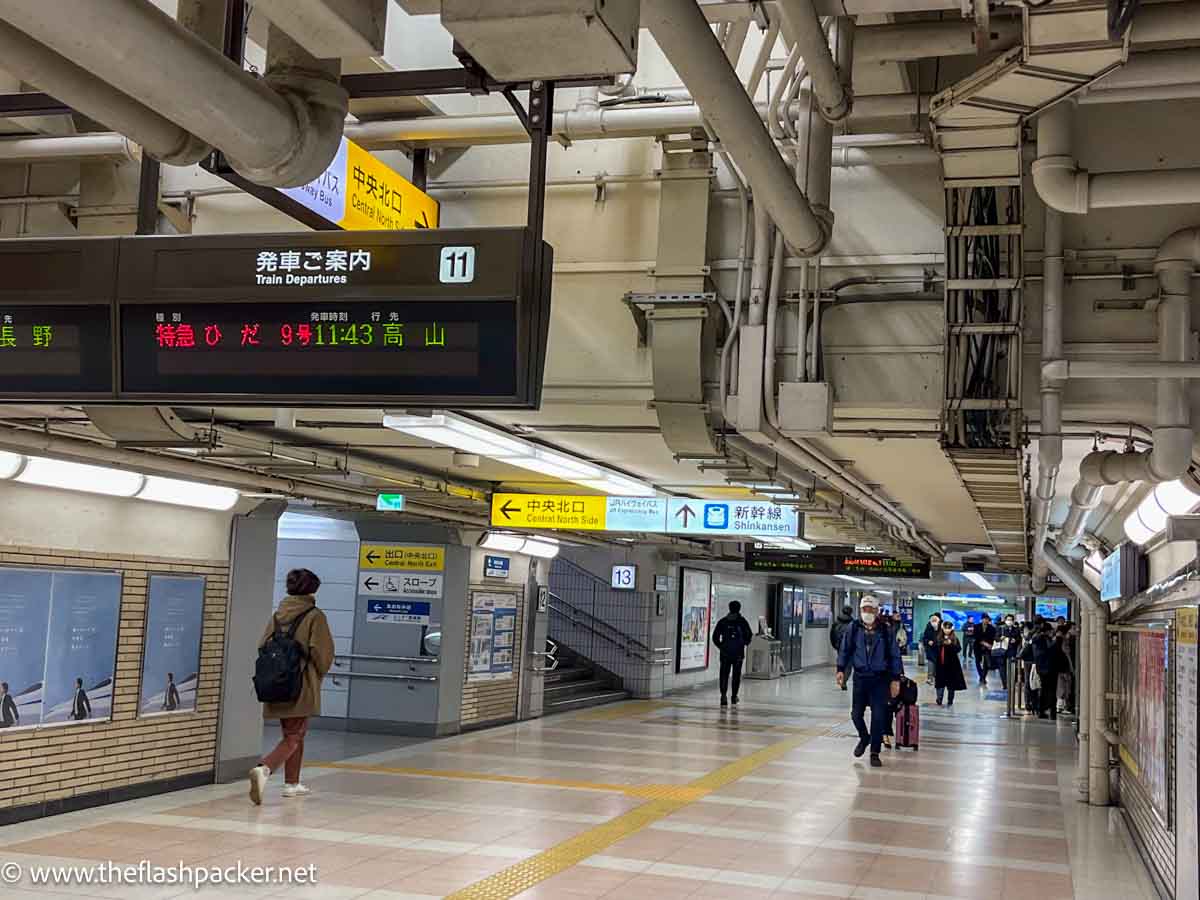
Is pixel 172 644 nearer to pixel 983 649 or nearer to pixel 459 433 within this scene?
pixel 459 433

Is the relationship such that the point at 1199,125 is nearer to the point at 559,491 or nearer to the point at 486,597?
the point at 559,491

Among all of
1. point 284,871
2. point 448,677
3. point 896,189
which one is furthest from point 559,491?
point 896,189

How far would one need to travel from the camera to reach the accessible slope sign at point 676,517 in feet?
32.4

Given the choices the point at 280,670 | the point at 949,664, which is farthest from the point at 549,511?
the point at 949,664

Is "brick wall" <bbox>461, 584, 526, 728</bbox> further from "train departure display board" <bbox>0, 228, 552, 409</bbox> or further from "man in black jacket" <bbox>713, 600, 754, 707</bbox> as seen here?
"train departure display board" <bbox>0, 228, 552, 409</bbox>

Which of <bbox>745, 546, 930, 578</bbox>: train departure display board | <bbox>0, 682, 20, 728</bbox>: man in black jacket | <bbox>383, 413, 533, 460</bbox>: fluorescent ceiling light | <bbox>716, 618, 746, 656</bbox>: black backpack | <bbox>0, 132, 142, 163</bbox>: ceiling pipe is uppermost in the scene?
<bbox>0, 132, 142, 163</bbox>: ceiling pipe

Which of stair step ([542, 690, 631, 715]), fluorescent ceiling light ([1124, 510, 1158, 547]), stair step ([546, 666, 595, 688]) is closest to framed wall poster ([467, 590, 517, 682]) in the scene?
stair step ([542, 690, 631, 715])

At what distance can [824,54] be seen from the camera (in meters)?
2.66

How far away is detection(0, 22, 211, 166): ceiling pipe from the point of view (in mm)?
2043

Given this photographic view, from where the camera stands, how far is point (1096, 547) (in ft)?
46.1

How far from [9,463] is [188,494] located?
1.87 metres

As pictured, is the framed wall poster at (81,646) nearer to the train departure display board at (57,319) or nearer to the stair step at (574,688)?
the train departure display board at (57,319)

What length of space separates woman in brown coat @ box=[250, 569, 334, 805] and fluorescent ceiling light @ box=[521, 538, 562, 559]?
681 centimetres

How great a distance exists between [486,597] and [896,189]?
11.3m
